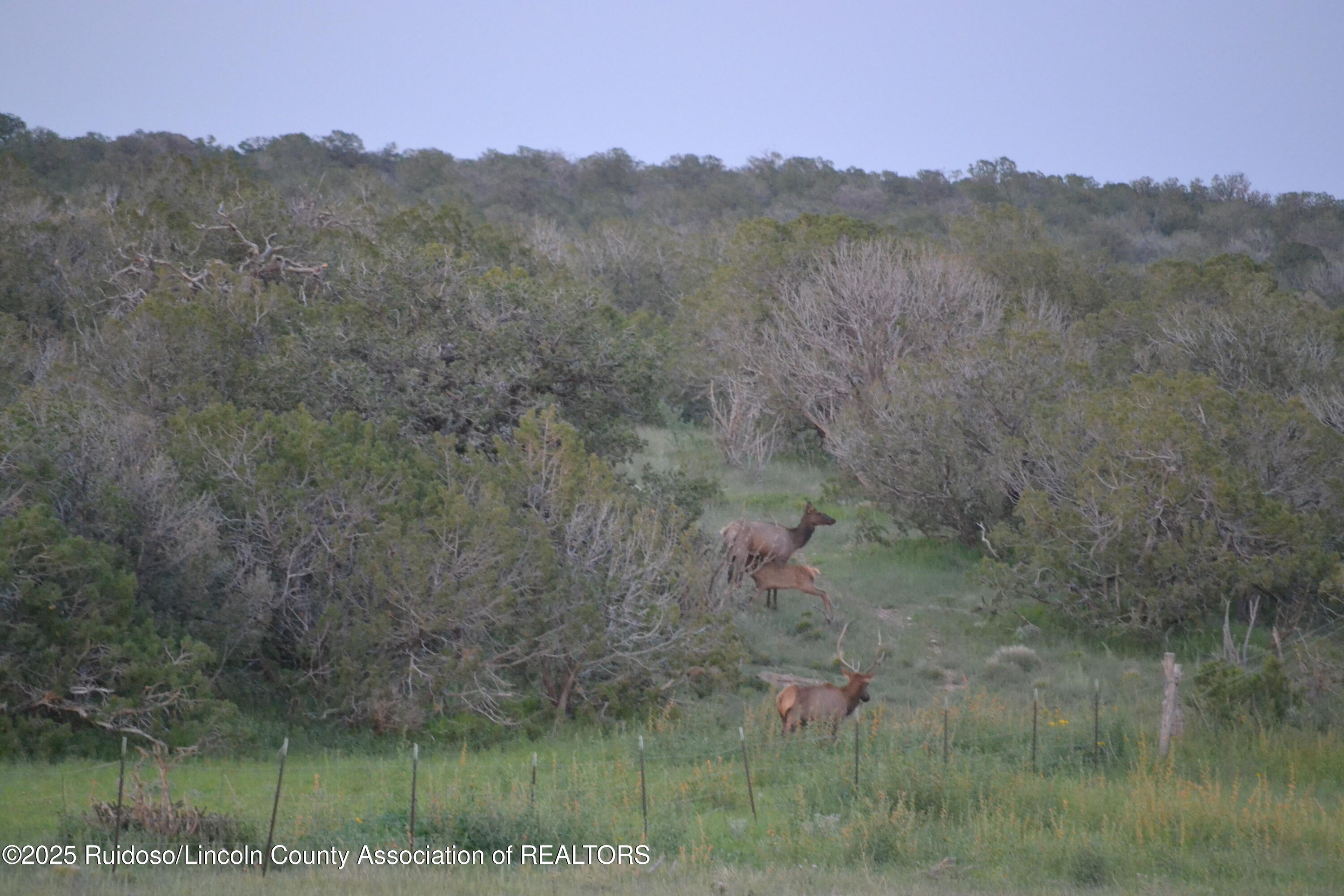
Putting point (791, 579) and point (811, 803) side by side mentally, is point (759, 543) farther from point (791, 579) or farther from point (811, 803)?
point (811, 803)

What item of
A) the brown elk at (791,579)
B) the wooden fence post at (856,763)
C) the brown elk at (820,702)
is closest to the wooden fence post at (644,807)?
the wooden fence post at (856,763)

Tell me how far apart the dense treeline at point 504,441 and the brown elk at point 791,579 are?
1425 mm

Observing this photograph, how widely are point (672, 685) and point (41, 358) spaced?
41.2 ft

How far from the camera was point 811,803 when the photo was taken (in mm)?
9750

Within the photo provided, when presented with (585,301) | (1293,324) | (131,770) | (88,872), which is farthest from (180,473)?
(1293,324)

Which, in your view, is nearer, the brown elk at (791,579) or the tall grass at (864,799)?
the tall grass at (864,799)

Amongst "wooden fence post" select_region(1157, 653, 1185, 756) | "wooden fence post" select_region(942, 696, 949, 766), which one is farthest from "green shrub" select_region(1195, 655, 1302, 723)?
"wooden fence post" select_region(942, 696, 949, 766)

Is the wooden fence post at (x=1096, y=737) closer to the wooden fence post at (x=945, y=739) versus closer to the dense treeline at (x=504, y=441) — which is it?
the wooden fence post at (x=945, y=739)

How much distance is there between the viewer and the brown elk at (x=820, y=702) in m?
11.5

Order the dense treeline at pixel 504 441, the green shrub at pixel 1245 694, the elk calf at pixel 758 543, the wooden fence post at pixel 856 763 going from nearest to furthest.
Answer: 1. the wooden fence post at pixel 856 763
2. the green shrub at pixel 1245 694
3. the dense treeline at pixel 504 441
4. the elk calf at pixel 758 543

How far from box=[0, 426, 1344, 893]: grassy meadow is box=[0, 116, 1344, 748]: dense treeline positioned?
1159mm

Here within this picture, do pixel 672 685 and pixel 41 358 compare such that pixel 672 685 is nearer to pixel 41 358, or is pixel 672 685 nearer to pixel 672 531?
pixel 672 531

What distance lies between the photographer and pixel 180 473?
42.2 feet

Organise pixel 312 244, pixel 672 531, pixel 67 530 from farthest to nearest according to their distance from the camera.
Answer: pixel 312 244
pixel 672 531
pixel 67 530
